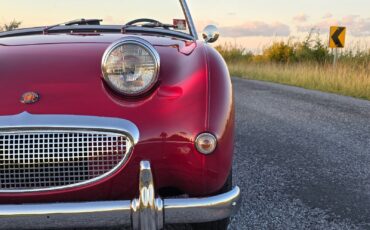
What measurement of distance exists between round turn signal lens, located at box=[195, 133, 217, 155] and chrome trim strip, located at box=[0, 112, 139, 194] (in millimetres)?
246

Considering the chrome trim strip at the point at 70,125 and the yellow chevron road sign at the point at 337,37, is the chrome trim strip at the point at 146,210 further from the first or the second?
the yellow chevron road sign at the point at 337,37

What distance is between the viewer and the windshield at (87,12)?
335 centimetres

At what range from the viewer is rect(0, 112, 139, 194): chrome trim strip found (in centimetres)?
183

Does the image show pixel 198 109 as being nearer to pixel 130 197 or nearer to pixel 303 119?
pixel 130 197

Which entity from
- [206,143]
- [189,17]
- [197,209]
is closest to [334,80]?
[189,17]

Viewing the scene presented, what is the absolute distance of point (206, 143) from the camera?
6.31 feet

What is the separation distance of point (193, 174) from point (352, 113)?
5.67 metres

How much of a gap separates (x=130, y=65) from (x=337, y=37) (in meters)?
14.9

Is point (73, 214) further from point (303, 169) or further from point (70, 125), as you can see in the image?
point (303, 169)

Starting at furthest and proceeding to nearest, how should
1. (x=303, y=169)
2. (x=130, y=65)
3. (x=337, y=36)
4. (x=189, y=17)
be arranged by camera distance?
1. (x=337, y=36)
2. (x=303, y=169)
3. (x=189, y=17)
4. (x=130, y=65)

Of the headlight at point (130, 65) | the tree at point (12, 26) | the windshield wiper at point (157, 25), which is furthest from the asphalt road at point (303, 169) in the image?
the tree at point (12, 26)

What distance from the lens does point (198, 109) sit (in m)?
1.96

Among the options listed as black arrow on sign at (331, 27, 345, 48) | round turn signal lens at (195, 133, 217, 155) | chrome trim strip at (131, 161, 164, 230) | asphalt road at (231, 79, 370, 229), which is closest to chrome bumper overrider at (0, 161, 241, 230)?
chrome trim strip at (131, 161, 164, 230)

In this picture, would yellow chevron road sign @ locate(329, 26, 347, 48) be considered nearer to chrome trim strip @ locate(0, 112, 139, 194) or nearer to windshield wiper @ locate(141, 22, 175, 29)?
windshield wiper @ locate(141, 22, 175, 29)
